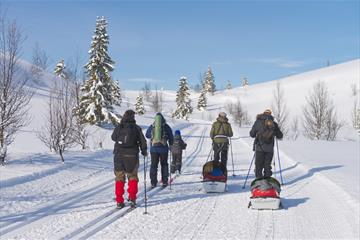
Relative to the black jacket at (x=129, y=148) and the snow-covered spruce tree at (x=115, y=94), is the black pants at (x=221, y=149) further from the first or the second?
the snow-covered spruce tree at (x=115, y=94)

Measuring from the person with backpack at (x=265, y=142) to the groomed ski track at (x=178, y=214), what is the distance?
0.72m

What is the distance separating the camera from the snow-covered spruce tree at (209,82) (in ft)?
456

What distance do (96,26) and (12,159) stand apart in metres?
31.4

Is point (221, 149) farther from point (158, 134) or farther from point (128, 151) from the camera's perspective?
point (128, 151)

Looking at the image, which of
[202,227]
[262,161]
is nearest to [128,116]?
[202,227]

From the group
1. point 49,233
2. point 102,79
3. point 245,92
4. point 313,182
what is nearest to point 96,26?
A: point 102,79

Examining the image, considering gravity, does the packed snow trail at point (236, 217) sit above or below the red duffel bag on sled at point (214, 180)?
below

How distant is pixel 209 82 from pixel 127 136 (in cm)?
13480

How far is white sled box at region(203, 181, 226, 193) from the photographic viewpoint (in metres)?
10.8

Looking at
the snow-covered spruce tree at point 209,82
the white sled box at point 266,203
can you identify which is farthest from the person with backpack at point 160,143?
the snow-covered spruce tree at point 209,82

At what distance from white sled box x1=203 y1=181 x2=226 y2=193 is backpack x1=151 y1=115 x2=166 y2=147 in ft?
6.24

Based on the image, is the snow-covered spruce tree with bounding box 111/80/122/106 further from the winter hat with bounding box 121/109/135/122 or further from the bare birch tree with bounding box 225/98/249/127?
the winter hat with bounding box 121/109/135/122

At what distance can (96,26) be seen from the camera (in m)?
44.2

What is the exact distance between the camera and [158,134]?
1194cm
